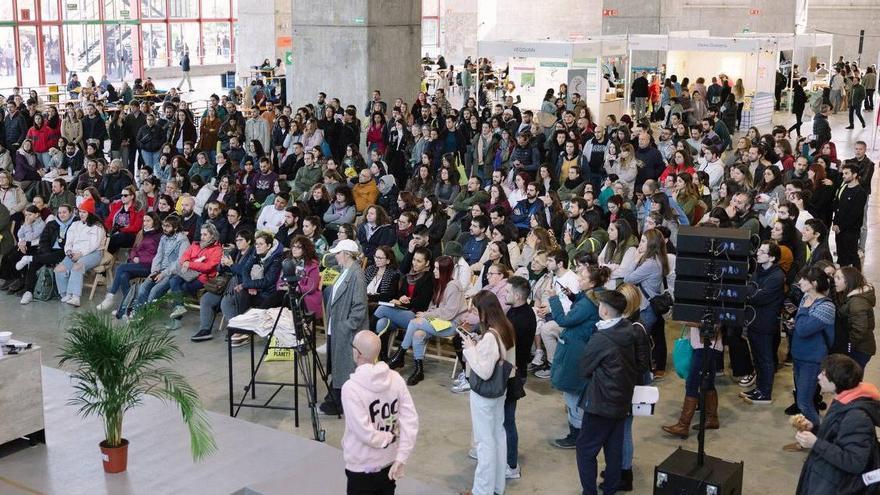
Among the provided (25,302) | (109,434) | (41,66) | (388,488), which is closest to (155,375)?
(109,434)

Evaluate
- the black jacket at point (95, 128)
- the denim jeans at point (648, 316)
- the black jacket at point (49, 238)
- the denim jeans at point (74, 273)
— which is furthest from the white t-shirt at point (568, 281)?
the black jacket at point (95, 128)

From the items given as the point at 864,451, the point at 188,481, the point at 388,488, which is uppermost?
the point at 864,451

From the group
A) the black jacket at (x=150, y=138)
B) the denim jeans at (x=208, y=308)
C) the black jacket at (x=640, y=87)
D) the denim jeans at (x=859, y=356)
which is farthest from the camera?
the black jacket at (x=640, y=87)

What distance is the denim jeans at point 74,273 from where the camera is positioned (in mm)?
11828

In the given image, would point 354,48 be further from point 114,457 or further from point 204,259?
point 114,457

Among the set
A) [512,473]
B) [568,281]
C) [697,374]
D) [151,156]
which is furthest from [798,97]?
[512,473]

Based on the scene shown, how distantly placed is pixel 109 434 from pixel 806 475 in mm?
4420

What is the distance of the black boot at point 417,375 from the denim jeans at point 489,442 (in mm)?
2431

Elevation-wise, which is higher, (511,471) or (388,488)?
(388,488)

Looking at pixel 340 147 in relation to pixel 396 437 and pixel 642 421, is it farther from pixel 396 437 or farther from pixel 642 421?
pixel 396 437

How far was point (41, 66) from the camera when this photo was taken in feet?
116

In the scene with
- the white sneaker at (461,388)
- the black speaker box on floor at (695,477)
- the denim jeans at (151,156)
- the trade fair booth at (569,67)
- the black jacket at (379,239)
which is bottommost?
the white sneaker at (461,388)

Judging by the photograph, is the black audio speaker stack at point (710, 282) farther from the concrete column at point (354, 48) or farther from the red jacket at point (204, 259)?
the concrete column at point (354, 48)

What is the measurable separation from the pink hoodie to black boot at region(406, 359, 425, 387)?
11.7ft
